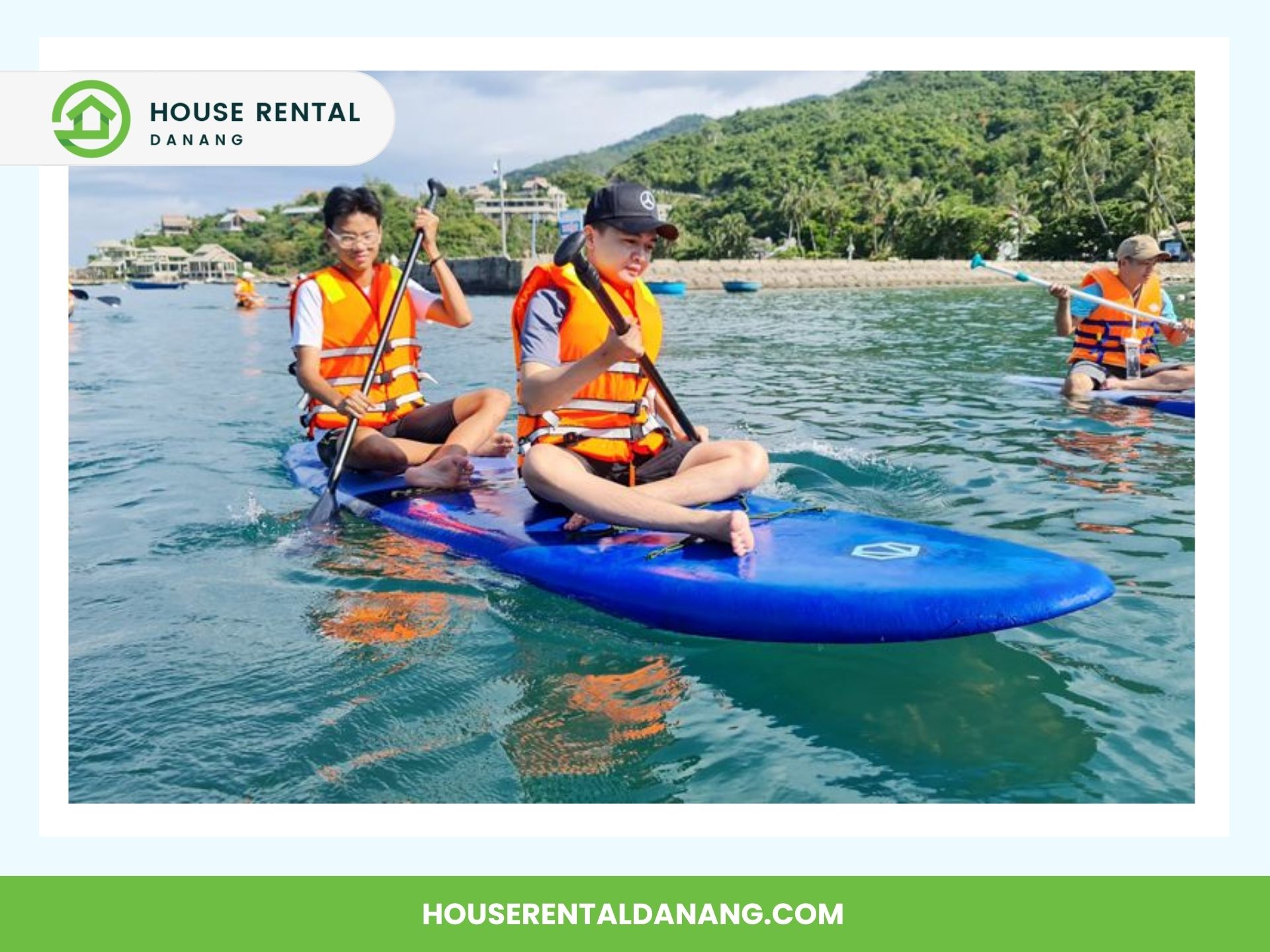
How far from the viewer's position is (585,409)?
4.70m

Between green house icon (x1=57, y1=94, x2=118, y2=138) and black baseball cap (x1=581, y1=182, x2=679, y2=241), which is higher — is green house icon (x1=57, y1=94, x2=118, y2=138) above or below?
above

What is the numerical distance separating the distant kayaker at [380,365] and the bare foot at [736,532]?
6.85 ft

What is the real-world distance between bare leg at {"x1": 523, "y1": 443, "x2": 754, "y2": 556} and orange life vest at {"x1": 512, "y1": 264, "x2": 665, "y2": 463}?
0.53 ft

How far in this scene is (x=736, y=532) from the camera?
414 centimetres

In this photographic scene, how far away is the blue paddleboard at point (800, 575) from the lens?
11.5ft

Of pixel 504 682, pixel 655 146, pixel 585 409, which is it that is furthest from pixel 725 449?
pixel 655 146

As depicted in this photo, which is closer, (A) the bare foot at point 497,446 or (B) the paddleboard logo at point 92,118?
(B) the paddleboard logo at point 92,118

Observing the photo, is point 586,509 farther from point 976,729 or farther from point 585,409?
point 976,729

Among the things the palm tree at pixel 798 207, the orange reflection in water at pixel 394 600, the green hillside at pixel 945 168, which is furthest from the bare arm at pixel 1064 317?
the palm tree at pixel 798 207

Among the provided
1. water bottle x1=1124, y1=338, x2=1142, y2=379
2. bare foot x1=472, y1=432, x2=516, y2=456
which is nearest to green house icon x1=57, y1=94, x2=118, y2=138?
bare foot x1=472, y1=432, x2=516, y2=456

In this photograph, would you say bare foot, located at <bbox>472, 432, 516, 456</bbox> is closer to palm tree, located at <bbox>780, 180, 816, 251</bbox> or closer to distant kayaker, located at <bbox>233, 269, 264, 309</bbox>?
distant kayaker, located at <bbox>233, 269, 264, 309</bbox>

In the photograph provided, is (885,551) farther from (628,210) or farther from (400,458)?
(400,458)

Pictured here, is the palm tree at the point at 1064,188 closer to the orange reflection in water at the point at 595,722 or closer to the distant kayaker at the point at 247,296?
the distant kayaker at the point at 247,296

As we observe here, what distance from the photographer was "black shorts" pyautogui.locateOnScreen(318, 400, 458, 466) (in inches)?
248
